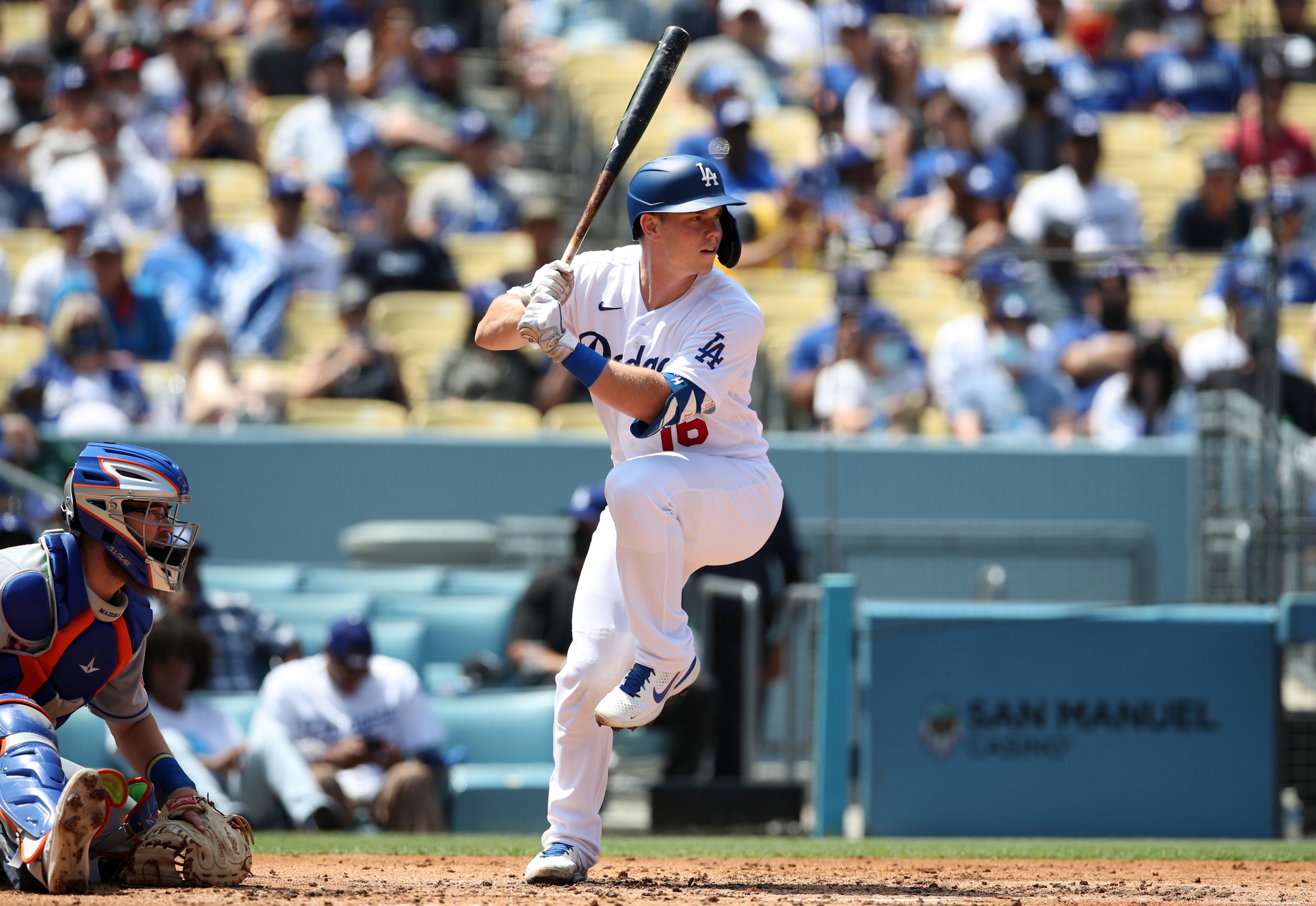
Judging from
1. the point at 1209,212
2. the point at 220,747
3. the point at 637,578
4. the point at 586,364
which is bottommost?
the point at 220,747

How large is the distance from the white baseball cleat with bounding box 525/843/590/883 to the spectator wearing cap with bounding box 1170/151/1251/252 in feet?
28.0

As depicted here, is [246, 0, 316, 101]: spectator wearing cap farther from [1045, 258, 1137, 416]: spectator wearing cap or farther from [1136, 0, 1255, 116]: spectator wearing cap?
[1136, 0, 1255, 116]: spectator wearing cap

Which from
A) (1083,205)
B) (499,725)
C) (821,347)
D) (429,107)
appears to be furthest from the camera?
(429,107)

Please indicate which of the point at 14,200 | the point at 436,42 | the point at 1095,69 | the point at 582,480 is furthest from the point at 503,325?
the point at 1095,69

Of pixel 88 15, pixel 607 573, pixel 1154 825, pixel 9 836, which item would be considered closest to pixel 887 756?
pixel 1154 825

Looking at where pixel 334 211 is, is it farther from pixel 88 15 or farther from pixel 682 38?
pixel 682 38

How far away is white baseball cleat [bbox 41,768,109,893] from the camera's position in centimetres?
420

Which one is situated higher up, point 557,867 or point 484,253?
point 484,253

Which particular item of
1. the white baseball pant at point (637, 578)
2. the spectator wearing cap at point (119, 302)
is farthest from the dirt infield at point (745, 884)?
the spectator wearing cap at point (119, 302)

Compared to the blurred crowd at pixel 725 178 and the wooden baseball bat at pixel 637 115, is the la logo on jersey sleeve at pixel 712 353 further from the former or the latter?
the blurred crowd at pixel 725 178

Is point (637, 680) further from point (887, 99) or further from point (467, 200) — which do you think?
point (887, 99)

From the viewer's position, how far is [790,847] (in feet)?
22.6

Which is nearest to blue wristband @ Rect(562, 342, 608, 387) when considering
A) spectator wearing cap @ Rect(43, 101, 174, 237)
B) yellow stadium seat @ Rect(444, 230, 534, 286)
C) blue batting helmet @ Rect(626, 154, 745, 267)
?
blue batting helmet @ Rect(626, 154, 745, 267)

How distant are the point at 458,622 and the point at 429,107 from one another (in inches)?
214
